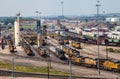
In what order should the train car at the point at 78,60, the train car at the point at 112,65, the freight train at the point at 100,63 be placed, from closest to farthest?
the train car at the point at 112,65
the freight train at the point at 100,63
the train car at the point at 78,60

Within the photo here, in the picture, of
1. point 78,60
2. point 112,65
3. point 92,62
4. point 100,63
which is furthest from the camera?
point 78,60

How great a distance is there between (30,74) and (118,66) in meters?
19.9

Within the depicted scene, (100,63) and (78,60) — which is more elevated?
(100,63)

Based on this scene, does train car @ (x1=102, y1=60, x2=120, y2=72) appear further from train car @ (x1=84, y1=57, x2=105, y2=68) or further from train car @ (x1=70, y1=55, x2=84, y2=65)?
train car @ (x1=70, y1=55, x2=84, y2=65)

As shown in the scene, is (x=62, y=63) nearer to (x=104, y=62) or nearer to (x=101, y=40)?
(x=104, y=62)

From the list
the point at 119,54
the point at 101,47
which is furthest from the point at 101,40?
the point at 119,54

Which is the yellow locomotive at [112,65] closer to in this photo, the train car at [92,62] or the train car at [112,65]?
the train car at [112,65]

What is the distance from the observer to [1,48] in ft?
427

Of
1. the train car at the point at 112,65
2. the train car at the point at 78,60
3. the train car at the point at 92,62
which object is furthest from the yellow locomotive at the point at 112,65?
the train car at the point at 78,60

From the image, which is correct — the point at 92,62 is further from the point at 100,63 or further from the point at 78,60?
the point at 78,60

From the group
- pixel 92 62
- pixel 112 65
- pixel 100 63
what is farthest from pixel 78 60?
pixel 112 65

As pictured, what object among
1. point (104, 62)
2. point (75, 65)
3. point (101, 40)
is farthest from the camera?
point (101, 40)

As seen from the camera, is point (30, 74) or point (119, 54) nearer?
point (30, 74)

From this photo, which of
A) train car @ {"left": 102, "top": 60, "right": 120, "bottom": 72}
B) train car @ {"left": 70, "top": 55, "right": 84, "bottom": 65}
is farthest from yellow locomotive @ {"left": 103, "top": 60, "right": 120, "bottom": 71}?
train car @ {"left": 70, "top": 55, "right": 84, "bottom": 65}
